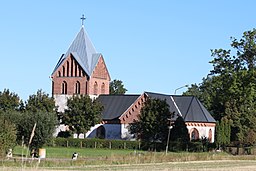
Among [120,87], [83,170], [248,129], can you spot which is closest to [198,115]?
[248,129]

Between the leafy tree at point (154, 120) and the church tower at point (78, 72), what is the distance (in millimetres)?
20936

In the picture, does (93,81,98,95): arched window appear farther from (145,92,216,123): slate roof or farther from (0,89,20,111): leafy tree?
(0,89,20,111): leafy tree

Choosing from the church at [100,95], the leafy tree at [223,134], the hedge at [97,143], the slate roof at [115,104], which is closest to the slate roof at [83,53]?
the church at [100,95]

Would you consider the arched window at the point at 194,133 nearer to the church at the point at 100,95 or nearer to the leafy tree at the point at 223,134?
the church at the point at 100,95

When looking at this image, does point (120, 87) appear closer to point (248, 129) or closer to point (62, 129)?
point (62, 129)

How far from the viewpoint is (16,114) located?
2312 inches

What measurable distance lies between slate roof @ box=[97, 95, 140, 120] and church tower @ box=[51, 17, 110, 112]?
254 cm

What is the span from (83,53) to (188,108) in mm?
20541

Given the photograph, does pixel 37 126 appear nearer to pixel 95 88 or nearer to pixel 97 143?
pixel 97 143

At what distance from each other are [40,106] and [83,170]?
62.9 meters

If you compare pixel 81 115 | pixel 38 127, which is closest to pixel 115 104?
pixel 81 115

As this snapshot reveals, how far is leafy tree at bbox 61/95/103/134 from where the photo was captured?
9325 centimetres

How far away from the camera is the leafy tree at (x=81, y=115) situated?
9325cm

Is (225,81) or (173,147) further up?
(225,81)
